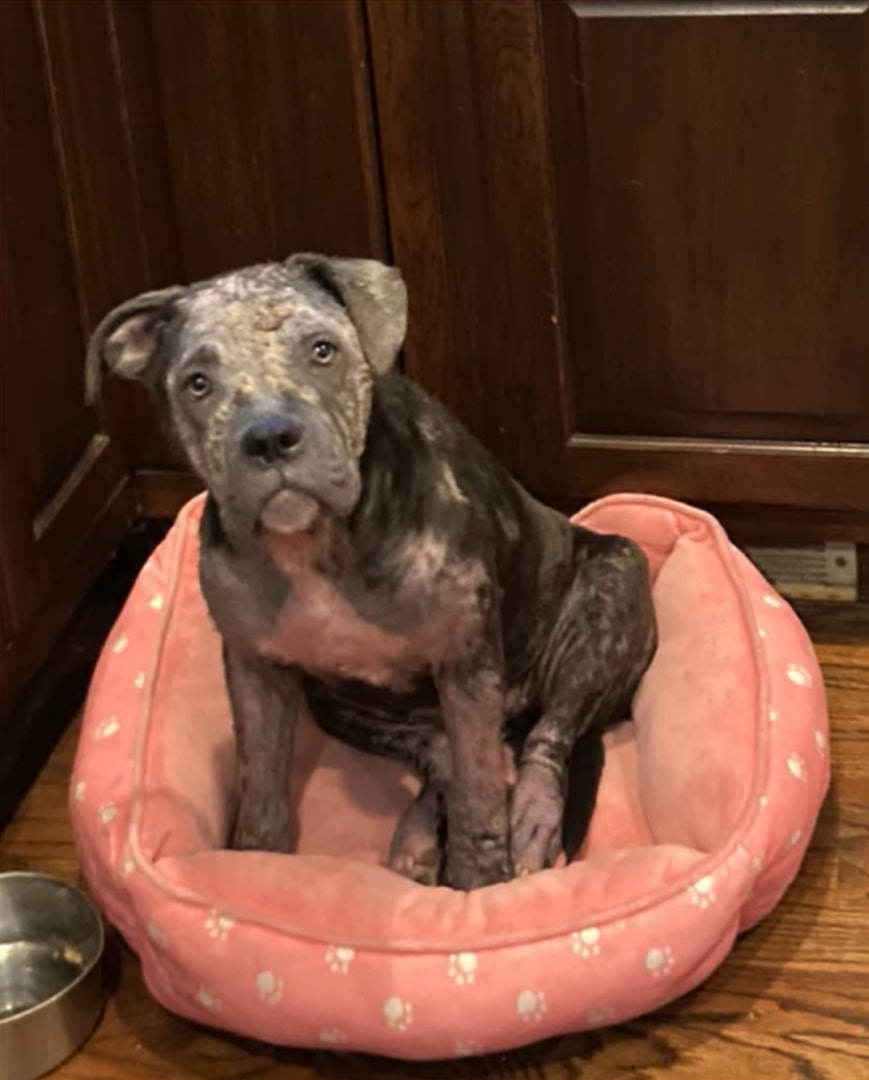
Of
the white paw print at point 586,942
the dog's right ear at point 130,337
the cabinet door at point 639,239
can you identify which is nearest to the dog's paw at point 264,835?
the white paw print at point 586,942

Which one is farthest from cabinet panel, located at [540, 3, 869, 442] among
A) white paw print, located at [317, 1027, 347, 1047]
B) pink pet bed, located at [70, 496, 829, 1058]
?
white paw print, located at [317, 1027, 347, 1047]

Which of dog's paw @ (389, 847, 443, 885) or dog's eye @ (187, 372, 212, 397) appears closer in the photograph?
dog's eye @ (187, 372, 212, 397)

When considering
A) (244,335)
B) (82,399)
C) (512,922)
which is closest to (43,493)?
(82,399)

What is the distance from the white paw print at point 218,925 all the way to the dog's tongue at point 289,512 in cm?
36

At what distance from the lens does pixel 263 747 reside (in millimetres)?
1878

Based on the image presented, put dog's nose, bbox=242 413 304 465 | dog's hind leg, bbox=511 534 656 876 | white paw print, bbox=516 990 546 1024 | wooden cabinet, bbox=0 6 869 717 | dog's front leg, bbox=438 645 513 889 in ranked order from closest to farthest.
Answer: dog's nose, bbox=242 413 304 465
white paw print, bbox=516 990 546 1024
dog's front leg, bbox=438 645 513 889
dog's hind leg, bbox=511 534 656 876
wooden cabinet, bbox=0 6 869 717

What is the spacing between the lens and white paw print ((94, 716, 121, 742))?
6.46ft

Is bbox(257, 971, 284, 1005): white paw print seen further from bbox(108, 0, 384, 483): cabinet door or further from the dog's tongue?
bbox(108, 0, 384, 483): cabinet door

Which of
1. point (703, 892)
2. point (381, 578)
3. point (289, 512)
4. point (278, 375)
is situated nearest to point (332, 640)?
point (381, 578)

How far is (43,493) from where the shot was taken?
2.12 m

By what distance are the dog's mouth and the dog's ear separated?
5.1 inches

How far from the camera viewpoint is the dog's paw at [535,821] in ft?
6.14

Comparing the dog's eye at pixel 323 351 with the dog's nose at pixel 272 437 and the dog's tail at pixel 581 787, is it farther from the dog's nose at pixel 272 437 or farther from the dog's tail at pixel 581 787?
the dog's tail at pixel 581 787

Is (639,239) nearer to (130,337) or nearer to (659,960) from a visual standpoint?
(130,337)
